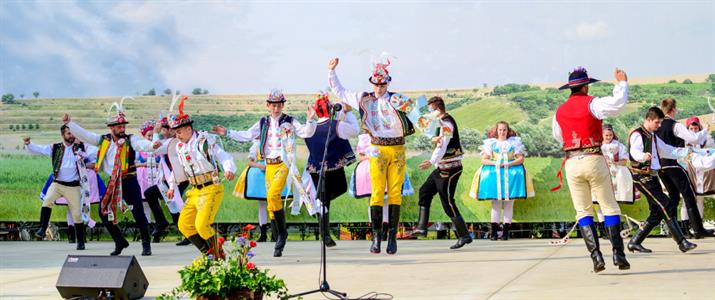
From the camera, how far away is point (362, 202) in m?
13.1

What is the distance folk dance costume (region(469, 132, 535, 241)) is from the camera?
12289 millimetres

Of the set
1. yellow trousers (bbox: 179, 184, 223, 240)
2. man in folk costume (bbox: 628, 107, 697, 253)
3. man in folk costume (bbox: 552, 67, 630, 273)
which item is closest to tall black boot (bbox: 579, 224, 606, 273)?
man in folk costume (bbox: 552, 67, 630, 273)

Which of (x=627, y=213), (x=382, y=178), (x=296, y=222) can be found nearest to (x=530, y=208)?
(x=627, y=213)

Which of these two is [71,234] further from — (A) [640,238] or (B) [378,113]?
(A) [640,238]

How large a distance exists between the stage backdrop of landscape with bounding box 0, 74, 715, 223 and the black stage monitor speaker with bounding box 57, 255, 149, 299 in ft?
22.8

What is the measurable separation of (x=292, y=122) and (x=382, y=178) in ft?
3.65

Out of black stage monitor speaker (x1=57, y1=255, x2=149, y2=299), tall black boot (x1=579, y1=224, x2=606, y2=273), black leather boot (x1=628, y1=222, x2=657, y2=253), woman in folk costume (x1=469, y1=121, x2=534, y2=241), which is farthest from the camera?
woman in folk costume (x1=469, y1=121, x2=534, y2=241)

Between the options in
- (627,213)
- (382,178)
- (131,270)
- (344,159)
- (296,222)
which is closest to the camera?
(131,270)

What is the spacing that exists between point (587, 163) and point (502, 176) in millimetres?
5148

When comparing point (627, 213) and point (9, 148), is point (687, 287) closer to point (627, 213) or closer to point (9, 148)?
point (627, 213)

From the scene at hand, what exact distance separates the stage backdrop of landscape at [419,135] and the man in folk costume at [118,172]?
2.83 meters

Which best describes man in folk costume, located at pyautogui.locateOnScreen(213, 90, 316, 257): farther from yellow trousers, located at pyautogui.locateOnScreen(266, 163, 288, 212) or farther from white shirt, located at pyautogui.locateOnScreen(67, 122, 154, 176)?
white shirt, located at pyautogui.locateOnScreen(67, 122, 154, 176)

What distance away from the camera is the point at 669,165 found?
31.1 ft

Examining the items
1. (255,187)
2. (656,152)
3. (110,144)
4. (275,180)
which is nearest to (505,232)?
(255,187)
